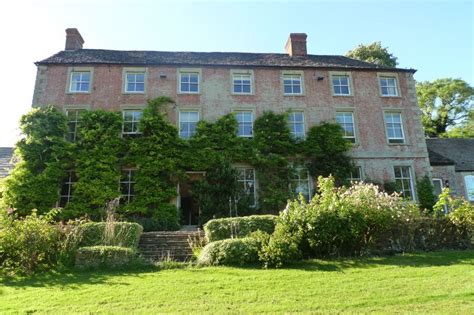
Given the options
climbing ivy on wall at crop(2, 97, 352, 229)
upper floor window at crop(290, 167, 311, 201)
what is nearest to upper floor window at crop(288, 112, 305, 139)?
climbing ivy on wall at crop(2, 97, 352, 229)

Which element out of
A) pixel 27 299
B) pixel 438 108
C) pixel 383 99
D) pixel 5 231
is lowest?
pixel 27 299

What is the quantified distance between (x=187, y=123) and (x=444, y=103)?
107 ft

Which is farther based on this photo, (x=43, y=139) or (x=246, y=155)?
(x=246, y=155)

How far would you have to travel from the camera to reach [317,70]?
22.8m

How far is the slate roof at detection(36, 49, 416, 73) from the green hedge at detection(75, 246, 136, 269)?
1443 centimetres

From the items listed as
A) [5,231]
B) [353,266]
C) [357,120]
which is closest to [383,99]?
[357,120]

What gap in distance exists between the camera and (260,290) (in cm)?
710

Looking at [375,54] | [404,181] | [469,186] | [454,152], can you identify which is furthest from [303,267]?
[375,54]

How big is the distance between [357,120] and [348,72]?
3.30m

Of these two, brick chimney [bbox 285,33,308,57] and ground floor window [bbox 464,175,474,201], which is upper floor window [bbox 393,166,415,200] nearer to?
ground floor window [bbox 464,175,474,201]

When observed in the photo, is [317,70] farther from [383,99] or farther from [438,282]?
[438,282]

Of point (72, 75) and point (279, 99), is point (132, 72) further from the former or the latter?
point (279, 99)

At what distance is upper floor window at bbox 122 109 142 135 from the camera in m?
20.1

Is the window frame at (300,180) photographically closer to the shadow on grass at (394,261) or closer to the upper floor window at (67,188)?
the shadow on grass at (394,261)
